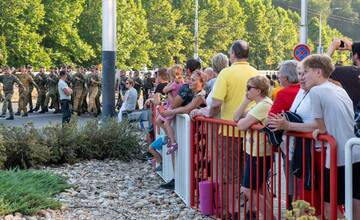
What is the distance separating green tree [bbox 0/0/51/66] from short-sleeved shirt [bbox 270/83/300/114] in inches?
1716

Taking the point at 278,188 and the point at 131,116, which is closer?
the point at 278,188

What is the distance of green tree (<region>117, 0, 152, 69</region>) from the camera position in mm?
59325

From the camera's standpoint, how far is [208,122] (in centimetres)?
744

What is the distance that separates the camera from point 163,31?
6531cm

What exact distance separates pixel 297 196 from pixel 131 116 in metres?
8.11

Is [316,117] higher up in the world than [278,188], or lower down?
higher up

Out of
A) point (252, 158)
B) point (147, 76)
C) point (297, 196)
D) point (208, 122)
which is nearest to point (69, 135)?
point (208, 122)

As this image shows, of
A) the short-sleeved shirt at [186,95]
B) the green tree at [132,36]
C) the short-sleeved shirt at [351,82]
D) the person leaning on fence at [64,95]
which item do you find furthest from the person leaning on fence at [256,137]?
the green tree at [132,36]

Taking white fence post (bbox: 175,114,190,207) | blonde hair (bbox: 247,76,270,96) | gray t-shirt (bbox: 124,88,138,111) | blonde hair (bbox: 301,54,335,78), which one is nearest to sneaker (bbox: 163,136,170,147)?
white fence post (bbox: 175,114,190,207)

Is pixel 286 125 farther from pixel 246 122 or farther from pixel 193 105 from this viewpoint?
pixel 193 105

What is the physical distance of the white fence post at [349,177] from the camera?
4.91m

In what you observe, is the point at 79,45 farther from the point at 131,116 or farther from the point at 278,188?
the point at 278,188

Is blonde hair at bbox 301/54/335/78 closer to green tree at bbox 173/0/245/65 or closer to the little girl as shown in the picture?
the little girl

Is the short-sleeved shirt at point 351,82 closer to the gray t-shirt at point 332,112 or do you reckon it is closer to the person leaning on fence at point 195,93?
the person leaning on fence at point 195,93
